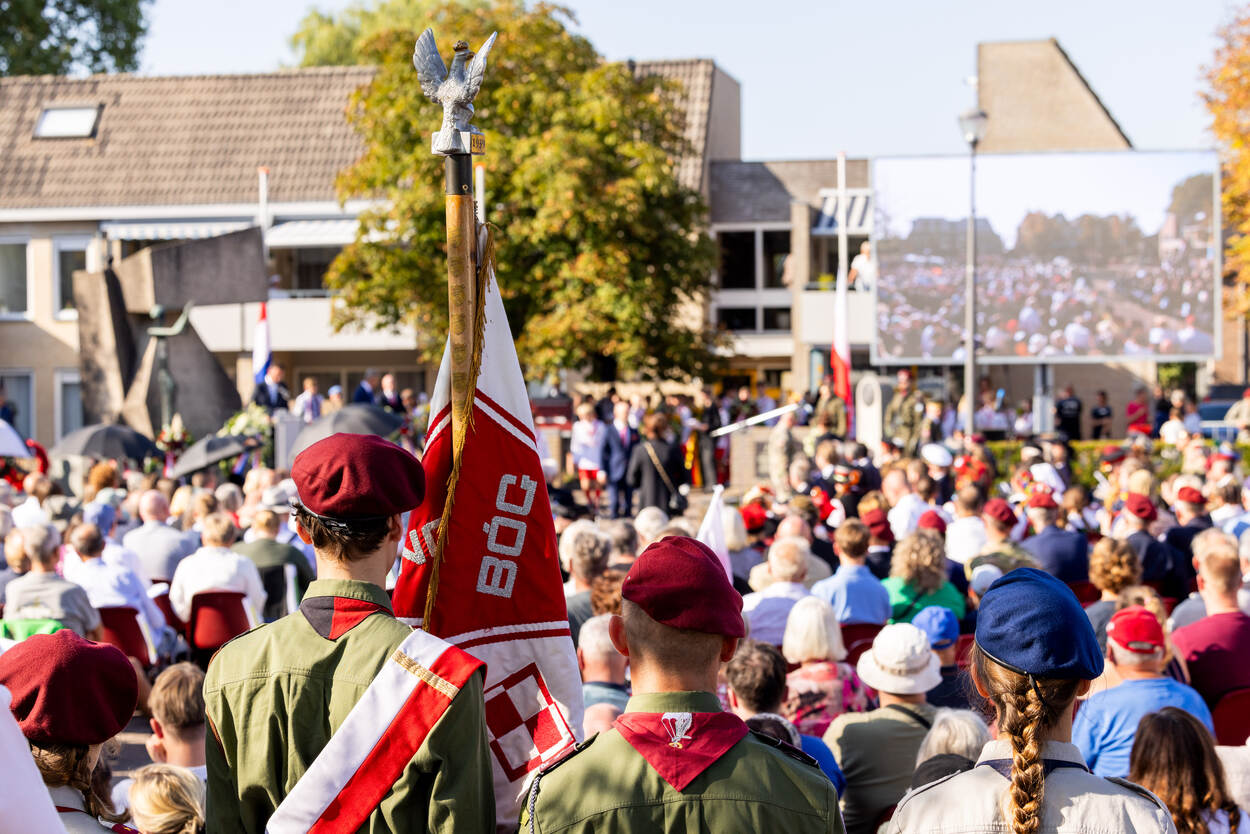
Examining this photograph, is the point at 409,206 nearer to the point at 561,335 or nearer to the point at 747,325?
the point at 561,335

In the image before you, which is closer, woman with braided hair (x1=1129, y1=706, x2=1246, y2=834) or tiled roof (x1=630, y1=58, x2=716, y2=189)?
woman with braided hair (x1=1129, y1=706, x2=1246, y2=834)

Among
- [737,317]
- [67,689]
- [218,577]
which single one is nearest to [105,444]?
[218,577]

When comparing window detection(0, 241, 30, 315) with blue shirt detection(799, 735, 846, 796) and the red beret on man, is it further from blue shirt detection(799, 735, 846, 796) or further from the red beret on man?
blue shirt detection(799, 735, 846, 796)

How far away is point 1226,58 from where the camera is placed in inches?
1105

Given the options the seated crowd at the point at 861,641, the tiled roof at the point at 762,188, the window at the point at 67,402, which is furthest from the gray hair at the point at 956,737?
the tiled roof at the point at 762,188

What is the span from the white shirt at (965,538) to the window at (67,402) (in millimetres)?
26783

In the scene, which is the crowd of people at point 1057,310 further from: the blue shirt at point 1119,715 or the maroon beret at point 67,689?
the maroon beret at point 67,689

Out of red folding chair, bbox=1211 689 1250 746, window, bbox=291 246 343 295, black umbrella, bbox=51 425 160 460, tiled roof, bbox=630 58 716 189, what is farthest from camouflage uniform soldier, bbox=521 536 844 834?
tiled roof, bbox=630 58 716 189

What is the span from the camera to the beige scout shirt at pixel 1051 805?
2289mm

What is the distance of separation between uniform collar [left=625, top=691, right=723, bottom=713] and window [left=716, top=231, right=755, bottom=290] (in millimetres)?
36036

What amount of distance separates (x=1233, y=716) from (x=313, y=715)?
4.14 metres

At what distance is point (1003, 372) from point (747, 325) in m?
A: 7.27

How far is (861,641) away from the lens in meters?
6.30

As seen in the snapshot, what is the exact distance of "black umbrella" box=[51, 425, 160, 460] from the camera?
1471 centimetres
